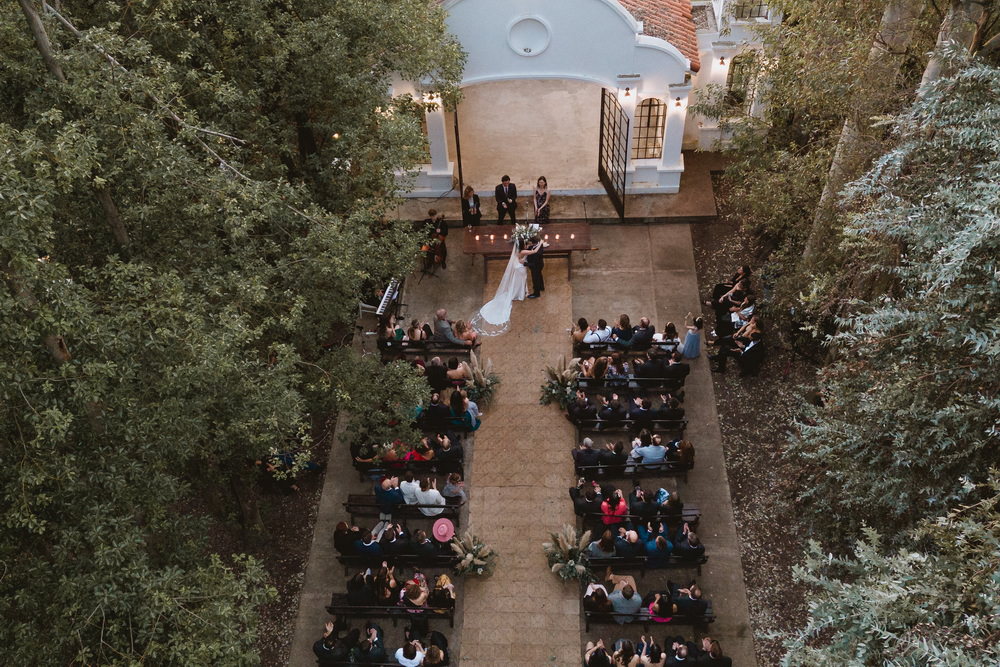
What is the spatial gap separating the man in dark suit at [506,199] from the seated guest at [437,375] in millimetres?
5247

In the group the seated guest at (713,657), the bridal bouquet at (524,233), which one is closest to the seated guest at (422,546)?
A: the seated guest at (713,657)

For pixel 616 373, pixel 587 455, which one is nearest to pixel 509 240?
pixel 616 373

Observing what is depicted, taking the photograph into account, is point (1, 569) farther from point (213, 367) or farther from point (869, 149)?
point (869, 149)

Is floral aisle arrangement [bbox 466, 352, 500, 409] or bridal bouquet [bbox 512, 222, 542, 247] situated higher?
bridal bouquet [bbox 512, 222, 542, 247]

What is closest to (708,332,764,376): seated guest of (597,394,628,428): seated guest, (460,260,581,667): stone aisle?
(597,394,628,428): seated guest

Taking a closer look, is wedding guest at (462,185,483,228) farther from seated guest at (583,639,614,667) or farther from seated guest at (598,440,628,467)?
seated guest at (583,639,614,667)

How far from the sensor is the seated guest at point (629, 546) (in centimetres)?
1231

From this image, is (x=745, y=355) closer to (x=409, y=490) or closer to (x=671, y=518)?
(x=671, y=518)

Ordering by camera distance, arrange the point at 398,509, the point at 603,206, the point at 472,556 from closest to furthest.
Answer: the point at 472,556
the point at 398,509
the point at 603,206

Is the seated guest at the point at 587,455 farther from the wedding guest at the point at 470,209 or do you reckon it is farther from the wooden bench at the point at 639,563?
the wedding guest at the point at 470,209

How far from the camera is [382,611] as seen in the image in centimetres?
1200

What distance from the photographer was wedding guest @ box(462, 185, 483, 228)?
18234mm

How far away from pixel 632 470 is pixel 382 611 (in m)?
4.78

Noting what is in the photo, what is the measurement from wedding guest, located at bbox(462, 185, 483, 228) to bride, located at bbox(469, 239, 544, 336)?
1603mm
